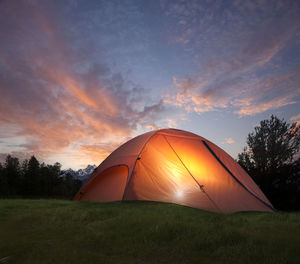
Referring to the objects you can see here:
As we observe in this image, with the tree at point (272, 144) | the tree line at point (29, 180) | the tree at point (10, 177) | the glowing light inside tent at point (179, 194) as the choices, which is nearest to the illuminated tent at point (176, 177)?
the glowing light inside tent at point (179, 194)

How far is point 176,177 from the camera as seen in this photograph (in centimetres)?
755

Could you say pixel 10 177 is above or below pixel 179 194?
above

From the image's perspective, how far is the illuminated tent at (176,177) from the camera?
7.19 metres

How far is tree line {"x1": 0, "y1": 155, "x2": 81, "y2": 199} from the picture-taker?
4800 centimetres

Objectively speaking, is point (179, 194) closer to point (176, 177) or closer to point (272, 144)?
point (176, 177)

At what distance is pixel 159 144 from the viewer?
331 inches

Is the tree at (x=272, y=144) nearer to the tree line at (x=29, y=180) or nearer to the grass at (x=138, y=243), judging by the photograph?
the grass at (x=138, y=243)

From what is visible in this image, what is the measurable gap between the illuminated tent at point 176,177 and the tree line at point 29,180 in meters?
41.7

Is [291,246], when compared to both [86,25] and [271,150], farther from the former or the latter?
[271,150]

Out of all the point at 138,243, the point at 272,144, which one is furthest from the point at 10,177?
the point at 138,243

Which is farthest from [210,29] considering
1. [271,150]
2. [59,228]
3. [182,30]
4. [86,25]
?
[271,150]

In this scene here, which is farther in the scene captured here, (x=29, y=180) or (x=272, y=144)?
(x=29, y=180)

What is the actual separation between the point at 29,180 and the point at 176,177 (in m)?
54.2

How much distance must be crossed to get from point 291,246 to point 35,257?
329 centimetres
